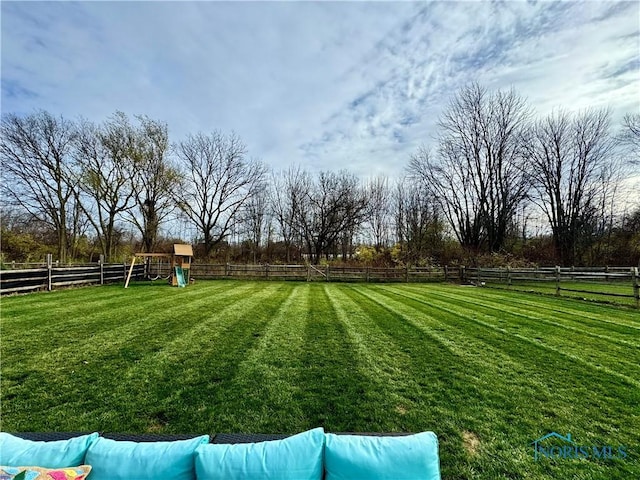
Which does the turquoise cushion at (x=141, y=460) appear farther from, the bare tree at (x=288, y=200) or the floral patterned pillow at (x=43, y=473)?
the bare tree at (x=288, y=200)

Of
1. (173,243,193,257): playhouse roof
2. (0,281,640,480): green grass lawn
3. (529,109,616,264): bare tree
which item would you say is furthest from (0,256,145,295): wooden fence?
(529,109,616,264): bare tree

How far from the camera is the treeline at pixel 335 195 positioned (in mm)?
18406

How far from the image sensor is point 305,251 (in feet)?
88.5

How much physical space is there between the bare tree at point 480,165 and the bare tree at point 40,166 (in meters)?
24.9

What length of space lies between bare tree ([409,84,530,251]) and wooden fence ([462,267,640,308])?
738 cm

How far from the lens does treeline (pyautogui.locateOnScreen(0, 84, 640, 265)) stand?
18.4 metres

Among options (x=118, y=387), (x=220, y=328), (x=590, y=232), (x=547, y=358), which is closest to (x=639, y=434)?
(x=547, y=358)

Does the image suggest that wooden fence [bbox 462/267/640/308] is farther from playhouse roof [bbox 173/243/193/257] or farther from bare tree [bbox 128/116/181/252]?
bare tree [bbox 128/116/181/252]

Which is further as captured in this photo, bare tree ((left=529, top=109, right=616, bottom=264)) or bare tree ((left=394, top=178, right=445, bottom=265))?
bare tree ((left=394, top=178, right=445, bottom=265))

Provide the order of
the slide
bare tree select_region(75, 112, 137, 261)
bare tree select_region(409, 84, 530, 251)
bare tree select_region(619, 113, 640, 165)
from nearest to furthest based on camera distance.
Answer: the slide
bare tree select_region(619, 113, 640, 165)
bare tree select_region(75, 112, 137, 261)
bare tree select_region(409, 84, 530, 251)

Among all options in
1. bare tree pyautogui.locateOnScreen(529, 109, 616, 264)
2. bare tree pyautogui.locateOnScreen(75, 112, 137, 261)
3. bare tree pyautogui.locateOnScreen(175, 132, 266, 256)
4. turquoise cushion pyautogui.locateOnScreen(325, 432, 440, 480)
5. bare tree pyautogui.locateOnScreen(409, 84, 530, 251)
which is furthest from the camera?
bare tree pyautogui.locateOnScreen(175, 132, 266, 256)

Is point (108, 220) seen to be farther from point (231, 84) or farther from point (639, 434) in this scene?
point (639, 434)

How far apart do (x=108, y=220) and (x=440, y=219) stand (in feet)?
80.8

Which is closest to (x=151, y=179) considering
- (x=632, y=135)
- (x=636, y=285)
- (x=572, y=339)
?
(x=572, y=339)
